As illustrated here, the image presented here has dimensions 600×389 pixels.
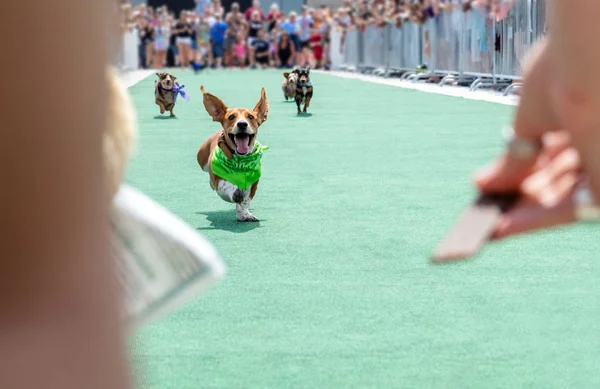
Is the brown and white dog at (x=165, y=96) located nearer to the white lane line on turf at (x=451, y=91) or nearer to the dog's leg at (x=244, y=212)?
the white lane line on turf at (x=451, y=91)

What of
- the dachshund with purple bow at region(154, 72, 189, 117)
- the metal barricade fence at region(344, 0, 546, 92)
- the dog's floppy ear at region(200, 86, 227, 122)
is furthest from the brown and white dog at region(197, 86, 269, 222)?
the dachshund with purple bow at region(154, 72, 189, 117)

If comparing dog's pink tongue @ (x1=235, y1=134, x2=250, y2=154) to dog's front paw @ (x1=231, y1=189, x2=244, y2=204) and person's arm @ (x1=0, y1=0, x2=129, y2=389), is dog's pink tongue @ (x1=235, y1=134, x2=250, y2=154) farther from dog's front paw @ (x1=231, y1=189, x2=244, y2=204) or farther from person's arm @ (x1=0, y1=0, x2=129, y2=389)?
person's arm @ (x1=0, y1=0, x2=129, y2=389)

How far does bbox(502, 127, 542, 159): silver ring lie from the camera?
0.72 m

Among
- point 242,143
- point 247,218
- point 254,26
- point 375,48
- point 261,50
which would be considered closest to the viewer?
point 247,218

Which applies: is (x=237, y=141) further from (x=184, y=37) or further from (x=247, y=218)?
(x=184, y=37)

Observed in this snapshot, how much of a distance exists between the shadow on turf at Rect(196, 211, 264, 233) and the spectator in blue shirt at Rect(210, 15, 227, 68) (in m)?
33.4

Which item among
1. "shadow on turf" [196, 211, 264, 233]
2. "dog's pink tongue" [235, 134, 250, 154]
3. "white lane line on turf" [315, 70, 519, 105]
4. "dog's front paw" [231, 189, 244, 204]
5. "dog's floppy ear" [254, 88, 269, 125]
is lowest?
"white lane line on turf" [315, 70, 519, 105]

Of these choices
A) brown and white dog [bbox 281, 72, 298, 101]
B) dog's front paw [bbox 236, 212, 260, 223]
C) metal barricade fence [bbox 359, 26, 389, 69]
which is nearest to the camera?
dog's front paw [bbox 236, 212, 260, 223]

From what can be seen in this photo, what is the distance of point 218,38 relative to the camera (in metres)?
41.3

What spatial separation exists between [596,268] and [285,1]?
48441 mm

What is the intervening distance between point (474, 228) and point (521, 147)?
8 cm

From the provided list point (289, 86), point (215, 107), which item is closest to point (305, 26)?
point (289, 86)

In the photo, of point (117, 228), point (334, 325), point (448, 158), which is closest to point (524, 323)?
point (334, 325)

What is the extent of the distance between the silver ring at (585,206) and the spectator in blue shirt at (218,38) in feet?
132
